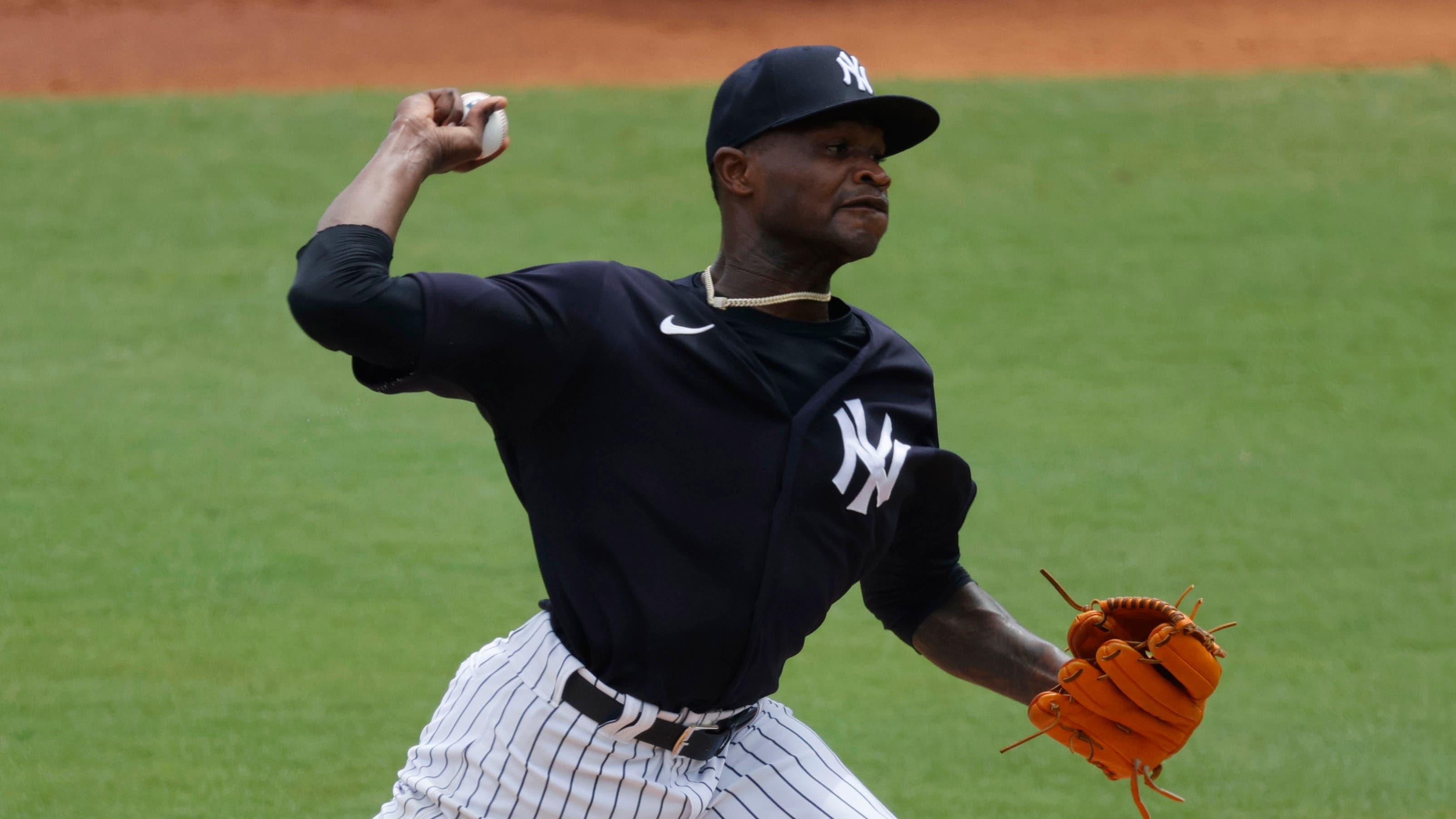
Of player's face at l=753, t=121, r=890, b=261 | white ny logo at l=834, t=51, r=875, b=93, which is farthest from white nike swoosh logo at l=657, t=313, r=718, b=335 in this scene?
white ny logo at l=834, t=51, r=875, b=93

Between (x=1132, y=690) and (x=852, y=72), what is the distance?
1.19 meters

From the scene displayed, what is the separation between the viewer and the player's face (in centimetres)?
269

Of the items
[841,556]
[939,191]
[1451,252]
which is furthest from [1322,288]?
[841,556]

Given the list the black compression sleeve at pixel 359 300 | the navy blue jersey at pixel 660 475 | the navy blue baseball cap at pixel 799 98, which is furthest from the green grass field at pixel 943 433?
the black compression sleeve at pixel 359 300

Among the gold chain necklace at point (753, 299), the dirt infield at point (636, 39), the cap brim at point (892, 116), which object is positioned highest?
the dirt infield at point (636, 39)

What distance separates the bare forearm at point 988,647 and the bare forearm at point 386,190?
1310mm

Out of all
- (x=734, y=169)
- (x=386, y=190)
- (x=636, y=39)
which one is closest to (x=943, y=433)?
(x=734, y=169)

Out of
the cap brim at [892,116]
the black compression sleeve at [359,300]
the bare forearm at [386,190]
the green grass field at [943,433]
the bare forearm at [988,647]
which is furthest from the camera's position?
the green grass field at [943,433]

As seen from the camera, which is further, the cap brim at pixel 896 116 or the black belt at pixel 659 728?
the cap brim at pixel 896 116

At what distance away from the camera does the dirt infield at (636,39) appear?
1445cm

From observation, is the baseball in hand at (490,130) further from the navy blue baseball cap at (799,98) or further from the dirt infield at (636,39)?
the dirt infield at (636,39)

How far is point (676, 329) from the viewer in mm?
2574

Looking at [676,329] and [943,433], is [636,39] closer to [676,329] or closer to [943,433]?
[943,433]

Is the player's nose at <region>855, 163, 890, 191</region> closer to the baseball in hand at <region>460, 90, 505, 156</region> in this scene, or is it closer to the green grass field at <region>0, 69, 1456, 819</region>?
the baseball in hand at <region>460, 90, 505, 156</region>
